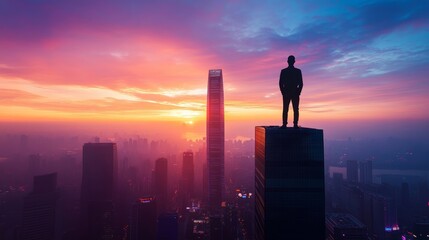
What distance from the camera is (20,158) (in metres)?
109

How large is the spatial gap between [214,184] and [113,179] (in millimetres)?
33982

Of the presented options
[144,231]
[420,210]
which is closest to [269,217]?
[144,231]

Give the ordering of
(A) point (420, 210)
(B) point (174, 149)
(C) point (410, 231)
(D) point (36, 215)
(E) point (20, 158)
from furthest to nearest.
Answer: (B) point (174, 149)
(E) point (20, 158)
(A) point (420, 210)
(C) point (410, 231)
(D) point (36, 215)

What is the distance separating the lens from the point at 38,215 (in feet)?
202

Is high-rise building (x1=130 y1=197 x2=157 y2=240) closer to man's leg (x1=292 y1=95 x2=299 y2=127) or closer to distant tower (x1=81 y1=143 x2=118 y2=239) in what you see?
distant tower (x1=81 y1=143 x2=118 y2=239)

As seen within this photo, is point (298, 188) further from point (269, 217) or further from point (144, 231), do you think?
point (144, 231)

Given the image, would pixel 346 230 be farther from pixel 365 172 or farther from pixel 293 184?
pixel 365 172

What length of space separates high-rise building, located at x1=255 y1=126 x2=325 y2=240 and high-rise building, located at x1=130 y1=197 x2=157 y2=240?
53.0 meters

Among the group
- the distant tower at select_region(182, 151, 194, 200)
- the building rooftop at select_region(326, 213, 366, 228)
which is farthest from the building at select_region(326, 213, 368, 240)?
the distant tower at select_region(182, 151, 194, 200)

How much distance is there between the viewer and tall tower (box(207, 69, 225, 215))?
86.8m

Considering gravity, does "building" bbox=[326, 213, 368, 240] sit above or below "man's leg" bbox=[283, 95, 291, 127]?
below

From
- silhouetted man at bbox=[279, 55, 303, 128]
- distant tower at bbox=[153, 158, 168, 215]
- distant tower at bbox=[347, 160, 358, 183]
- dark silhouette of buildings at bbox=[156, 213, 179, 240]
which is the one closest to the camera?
silhouetted man at bbox=[279, 55, 303, 128]

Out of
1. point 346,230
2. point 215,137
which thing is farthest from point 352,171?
point 346,230

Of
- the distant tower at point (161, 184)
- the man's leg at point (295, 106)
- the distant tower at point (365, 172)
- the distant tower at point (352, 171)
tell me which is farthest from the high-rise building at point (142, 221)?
the distant tower at point (365, 172)
